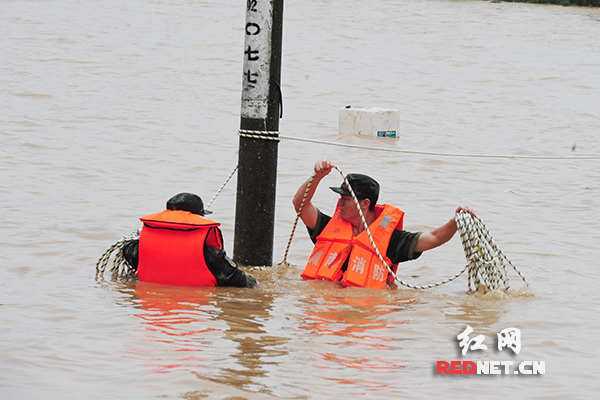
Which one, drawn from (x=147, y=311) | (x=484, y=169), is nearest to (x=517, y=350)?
(x=147, y=311)

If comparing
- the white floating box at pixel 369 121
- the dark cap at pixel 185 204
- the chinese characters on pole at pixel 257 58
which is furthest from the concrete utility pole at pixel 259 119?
the white floating box at pixel 369 121

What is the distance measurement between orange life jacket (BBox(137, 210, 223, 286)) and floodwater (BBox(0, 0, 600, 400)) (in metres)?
0.13

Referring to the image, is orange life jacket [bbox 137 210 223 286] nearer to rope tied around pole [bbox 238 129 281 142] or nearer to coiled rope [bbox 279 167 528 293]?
rope tied around pole [bbox 238 129 281 142]

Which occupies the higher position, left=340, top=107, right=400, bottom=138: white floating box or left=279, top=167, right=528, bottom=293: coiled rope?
left=340, top=107, right=400, bottom=138: white floating box

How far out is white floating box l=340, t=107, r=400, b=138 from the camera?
14750 mm

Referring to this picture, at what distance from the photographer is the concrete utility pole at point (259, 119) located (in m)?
6.26

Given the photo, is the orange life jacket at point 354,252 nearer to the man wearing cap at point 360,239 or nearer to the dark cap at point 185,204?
the man wearing cap at point 360,239

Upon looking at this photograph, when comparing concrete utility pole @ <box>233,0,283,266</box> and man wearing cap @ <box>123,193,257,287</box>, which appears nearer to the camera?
man wearing cap @ <box>123,193,257,287</box>

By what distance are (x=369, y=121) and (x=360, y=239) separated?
861cm

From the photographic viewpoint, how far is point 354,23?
2991 centimetres

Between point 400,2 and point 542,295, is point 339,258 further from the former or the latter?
point 400,2

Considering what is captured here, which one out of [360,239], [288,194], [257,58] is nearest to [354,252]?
[360,239]

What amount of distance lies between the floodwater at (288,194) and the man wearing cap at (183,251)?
13 centimetres

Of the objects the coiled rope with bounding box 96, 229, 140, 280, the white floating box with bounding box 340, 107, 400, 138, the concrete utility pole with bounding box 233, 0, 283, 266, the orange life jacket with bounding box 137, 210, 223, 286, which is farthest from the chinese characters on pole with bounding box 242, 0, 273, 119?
the white floating box with bounding box 340, 107, 400, 138
